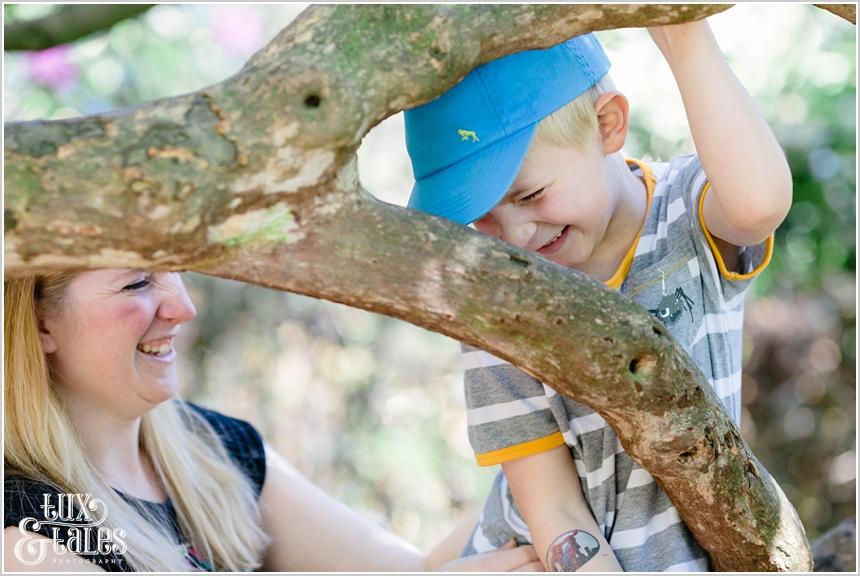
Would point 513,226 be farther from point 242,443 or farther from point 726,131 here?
point 242,443

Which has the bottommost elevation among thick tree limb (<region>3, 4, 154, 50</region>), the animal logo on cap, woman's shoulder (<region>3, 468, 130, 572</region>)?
woman's shoulder (<region>3, 468, 130, 572</region>)

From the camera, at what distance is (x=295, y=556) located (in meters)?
2.53

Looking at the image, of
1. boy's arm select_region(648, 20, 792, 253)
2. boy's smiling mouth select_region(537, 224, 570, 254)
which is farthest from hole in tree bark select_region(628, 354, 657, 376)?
boy's smiling mouth select_region(537, 224, 570, 254)

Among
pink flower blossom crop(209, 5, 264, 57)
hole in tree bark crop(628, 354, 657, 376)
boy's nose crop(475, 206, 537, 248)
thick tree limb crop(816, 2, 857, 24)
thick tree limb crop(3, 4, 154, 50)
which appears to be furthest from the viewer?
pink flower blossom crop(209, 5, 264, 57)

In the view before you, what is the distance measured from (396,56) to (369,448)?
11.3 feet

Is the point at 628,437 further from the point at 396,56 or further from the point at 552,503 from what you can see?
the point at 396,56

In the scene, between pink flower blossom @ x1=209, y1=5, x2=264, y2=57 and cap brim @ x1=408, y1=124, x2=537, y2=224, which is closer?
cap brim @ x1=408, y1=124, x2=537, y2=224

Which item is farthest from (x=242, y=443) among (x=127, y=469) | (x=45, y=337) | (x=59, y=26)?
(x=59, y=26)

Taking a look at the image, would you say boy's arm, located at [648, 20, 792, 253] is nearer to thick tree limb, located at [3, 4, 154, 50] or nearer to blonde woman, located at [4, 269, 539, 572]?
blonde woman, located at [4, 269, 539, 572]

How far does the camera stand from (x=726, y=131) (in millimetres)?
1476

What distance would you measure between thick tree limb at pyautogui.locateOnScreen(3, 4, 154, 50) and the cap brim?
1500 millimetres

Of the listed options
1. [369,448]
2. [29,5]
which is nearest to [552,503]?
[29,5]

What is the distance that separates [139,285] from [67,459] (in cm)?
37

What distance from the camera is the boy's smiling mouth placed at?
1.74 metres
